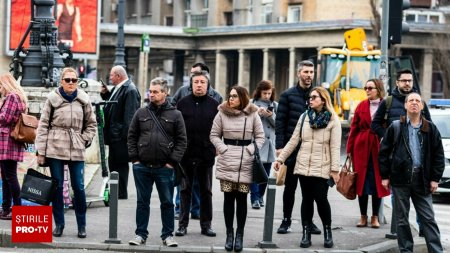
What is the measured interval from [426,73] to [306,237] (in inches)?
2050

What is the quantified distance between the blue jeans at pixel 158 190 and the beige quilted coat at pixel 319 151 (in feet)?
5.07

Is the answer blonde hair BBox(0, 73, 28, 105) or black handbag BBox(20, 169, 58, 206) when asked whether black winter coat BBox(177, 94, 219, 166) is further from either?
blonde hair BBox(0, 73, 28, 105)

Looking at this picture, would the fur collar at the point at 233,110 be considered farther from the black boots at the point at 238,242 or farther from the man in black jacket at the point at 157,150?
the black boots at the point at 238,242

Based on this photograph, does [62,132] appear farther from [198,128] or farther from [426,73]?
[426,73]

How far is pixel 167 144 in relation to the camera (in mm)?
12891

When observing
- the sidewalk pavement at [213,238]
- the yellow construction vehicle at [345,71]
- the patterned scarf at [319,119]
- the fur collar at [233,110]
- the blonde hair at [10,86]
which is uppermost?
the yellow construction vehicle at [345,71]

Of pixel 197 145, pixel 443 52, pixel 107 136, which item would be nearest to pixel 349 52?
pixel 443 52

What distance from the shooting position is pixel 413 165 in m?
12.6

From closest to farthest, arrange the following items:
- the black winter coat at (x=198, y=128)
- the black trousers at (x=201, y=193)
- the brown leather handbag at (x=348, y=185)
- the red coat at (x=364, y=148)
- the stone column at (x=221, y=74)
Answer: the black trousers at (x=201, y=193), the black winter coat at (x=198, y=128), the brown leather handbag at (x=348, y=185), the red coat at (x=364, y=148), the stone column at (x=221, y=74)

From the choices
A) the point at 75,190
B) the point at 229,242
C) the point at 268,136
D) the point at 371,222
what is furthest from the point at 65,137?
the point at 268,136

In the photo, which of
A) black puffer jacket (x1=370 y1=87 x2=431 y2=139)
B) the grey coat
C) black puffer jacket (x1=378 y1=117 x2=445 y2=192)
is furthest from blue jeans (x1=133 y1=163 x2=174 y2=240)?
the grey coat

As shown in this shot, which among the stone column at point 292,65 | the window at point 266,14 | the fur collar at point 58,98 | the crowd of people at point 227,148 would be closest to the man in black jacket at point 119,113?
the crowd of people at point 227,148

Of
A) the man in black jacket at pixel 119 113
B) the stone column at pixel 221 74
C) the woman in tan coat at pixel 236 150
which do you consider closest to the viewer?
the woman in tan coat at pixel 236 150

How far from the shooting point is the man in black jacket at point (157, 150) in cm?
1285
